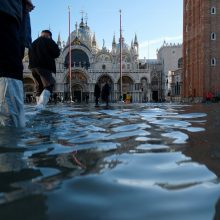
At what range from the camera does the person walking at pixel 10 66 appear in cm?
364

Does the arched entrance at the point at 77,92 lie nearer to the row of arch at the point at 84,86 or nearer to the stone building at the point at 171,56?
the row of arch at the point at 84,86

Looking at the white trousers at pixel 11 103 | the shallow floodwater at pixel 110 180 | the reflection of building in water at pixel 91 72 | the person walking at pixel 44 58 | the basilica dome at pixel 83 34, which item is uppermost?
the basilica dome at pixel 83 34

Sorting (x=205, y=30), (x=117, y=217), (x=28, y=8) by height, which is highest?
(x=205, y=30)

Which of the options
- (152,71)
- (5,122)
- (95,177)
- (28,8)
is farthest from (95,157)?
(152,71)

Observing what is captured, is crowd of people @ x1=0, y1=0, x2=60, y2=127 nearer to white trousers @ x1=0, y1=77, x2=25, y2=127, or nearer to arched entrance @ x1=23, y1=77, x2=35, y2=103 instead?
white trousers @ x1=0, y1=77, x2=25, y2=127

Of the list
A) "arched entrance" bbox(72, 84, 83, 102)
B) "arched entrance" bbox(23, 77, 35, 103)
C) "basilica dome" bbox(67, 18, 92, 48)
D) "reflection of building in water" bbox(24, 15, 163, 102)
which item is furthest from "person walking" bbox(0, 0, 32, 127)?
"basilica dome" bbox(67, 18, 92, 48)

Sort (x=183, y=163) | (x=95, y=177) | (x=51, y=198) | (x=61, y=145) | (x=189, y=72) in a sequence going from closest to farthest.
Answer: (x=51, y=198) < (x=95, y=177) < (x=183, y=163) < (x=61, y=145) < (x=189, y=72)

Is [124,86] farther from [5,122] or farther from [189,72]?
[5,122]

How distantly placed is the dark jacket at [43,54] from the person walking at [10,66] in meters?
3.39

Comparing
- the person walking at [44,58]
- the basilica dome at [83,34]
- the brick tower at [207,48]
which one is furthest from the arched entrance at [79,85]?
the person walking at [44,58]

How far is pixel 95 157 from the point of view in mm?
2248

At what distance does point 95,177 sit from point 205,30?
35448 millimetres

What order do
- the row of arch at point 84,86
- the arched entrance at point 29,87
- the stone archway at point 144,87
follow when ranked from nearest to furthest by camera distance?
the row of arch at point 84,86 → the arched entrance at point 29,87 → the stone archway at point 144,87

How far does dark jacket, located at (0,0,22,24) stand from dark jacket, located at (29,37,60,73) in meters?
3.40
